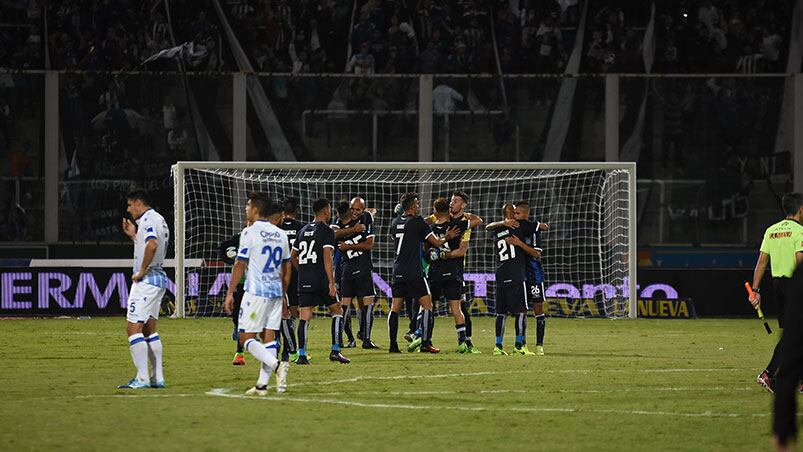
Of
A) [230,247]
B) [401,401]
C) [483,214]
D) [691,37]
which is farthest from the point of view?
[691,37]

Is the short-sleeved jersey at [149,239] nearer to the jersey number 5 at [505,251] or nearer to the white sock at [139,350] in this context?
the white sock at [139,350]

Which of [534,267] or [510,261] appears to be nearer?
Answer: [510,261]

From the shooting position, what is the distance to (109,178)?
25766 millimetres

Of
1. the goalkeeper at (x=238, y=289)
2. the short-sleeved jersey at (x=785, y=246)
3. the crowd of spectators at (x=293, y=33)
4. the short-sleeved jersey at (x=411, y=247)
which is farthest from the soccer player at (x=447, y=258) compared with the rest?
the crowd of spectators at (x=293, y=33)

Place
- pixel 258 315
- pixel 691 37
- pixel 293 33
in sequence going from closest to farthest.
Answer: pixel 258 315 < pixel 293 33 < pixel 691 37

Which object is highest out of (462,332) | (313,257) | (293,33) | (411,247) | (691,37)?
(293,33)

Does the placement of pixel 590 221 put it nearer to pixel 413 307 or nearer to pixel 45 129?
pixel 413 307

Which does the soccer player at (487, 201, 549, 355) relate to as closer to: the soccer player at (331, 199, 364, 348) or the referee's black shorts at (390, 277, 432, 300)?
the referee's black shorts at (390, 277, 432, 300)

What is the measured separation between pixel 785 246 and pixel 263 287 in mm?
5184

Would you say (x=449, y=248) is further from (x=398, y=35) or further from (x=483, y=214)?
(x=398, y=35)

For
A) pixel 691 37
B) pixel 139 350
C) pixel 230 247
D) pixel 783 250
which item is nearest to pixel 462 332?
pixel 230 247

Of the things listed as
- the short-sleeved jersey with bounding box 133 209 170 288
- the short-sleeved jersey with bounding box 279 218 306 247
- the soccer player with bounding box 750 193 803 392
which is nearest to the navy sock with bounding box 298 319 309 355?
the short-sleeved jersey with bounding box 279 218 306 247

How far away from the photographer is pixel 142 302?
1162 cm

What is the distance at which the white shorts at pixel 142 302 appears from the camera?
1161 centimetres
